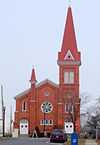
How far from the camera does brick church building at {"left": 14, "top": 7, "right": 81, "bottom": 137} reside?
77188 millimetres

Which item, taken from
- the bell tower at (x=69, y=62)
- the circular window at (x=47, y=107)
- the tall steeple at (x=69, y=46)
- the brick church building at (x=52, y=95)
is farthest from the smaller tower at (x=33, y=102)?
the tall steeple at (x=69, y=46)

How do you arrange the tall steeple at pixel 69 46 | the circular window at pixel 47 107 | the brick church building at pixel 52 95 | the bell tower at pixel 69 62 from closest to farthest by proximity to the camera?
the brick church building at pixel 52 95, the bell tower at pixel 69 62, the tall steeple at pixel 69 46, the circular window at pixel 47 107

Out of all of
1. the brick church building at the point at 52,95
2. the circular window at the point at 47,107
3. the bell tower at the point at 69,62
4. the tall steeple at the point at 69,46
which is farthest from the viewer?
the circular window at the point at 47,107

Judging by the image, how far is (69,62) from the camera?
78.3 metres

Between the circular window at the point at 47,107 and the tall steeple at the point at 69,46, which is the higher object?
the tall steeple at the point at 69,46

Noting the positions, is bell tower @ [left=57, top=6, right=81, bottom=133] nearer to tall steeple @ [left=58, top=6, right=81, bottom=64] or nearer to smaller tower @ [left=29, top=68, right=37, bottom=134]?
tall steeple @ [left=58, top=6, right=81, bottom=64]

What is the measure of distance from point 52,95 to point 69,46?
1049 centimetres

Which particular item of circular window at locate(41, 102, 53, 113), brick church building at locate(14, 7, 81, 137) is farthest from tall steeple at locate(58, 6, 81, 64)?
circular window at locate(41, 102, 53, 113)

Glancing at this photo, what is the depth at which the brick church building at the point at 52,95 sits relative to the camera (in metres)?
77.2

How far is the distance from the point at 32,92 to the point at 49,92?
347 cm

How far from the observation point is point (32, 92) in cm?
7831

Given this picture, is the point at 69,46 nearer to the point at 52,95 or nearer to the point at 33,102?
the point at 52,95

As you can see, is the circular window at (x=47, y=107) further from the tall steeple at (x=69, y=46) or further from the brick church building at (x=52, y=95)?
the tall steeple at (x=69, y=46)

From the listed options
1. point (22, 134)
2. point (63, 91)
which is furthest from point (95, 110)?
point (22, 134)
